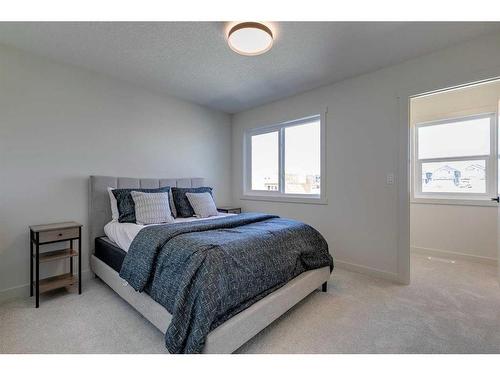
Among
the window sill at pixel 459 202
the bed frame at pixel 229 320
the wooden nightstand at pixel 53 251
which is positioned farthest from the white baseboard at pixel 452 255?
the wooden nightstand at pixel 53 251

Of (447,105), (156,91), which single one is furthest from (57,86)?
(447,105)

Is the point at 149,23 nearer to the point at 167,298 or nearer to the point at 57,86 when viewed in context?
the point at 57,86

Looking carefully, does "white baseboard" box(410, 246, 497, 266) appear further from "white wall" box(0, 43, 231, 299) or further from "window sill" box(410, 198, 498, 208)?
"white wall" box(0, 43, 231, 299)

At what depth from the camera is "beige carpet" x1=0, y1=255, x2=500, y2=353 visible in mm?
1541

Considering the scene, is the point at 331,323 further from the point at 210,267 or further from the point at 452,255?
the point at 452,255

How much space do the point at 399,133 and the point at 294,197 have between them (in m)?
1.60

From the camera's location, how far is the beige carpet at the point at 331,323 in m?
1.54

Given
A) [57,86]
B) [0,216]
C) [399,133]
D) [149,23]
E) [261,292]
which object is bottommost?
[261,292]

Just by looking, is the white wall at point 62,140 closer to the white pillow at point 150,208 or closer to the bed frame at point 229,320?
the bed frame at point 229,320

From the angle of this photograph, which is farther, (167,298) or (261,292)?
(261,292)

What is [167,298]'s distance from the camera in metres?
1.52

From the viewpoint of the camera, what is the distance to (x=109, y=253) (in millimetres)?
2340

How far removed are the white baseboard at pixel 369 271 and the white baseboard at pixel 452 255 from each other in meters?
1.41

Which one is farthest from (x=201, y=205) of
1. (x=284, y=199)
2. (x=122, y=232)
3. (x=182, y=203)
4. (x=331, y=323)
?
(x=331, y=323)
